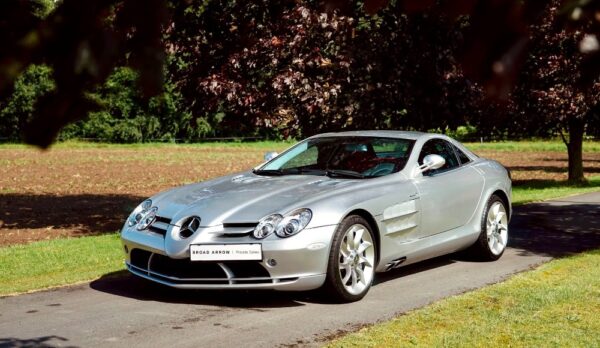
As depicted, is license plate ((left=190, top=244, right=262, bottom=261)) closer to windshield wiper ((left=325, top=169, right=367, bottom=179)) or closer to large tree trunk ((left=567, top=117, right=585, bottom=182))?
windshield wiper ((left=325, top=169, right=367, bottom=179))

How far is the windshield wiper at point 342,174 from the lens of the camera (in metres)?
8.01

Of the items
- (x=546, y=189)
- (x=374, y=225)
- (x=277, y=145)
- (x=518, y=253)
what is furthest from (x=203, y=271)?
(x=277, y=145)

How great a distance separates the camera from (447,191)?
8.59 meters

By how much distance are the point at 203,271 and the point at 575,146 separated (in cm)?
1752

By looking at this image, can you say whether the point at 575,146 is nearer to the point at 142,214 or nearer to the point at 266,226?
the point at 142,214

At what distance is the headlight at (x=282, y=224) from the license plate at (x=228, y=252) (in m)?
0.12

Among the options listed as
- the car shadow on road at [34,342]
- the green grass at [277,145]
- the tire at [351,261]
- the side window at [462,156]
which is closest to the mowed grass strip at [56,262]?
the car shadow on road at [34,342]

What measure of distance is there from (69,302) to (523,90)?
15452 millimetres

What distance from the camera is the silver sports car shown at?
697 cm

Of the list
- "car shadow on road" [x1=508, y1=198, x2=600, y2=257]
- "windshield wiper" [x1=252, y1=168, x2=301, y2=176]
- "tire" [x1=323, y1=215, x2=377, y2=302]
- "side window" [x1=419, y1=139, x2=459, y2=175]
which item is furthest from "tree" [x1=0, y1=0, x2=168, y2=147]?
"car shadow on road" [x1=508, y1=198, x2=600, y2=257]

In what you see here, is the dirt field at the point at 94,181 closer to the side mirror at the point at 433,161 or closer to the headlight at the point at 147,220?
the headlight at the point at 147,220

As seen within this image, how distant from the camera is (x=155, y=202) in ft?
25.7

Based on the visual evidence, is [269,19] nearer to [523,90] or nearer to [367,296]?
[367,296]

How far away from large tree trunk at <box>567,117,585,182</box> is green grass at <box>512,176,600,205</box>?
0.42 m
